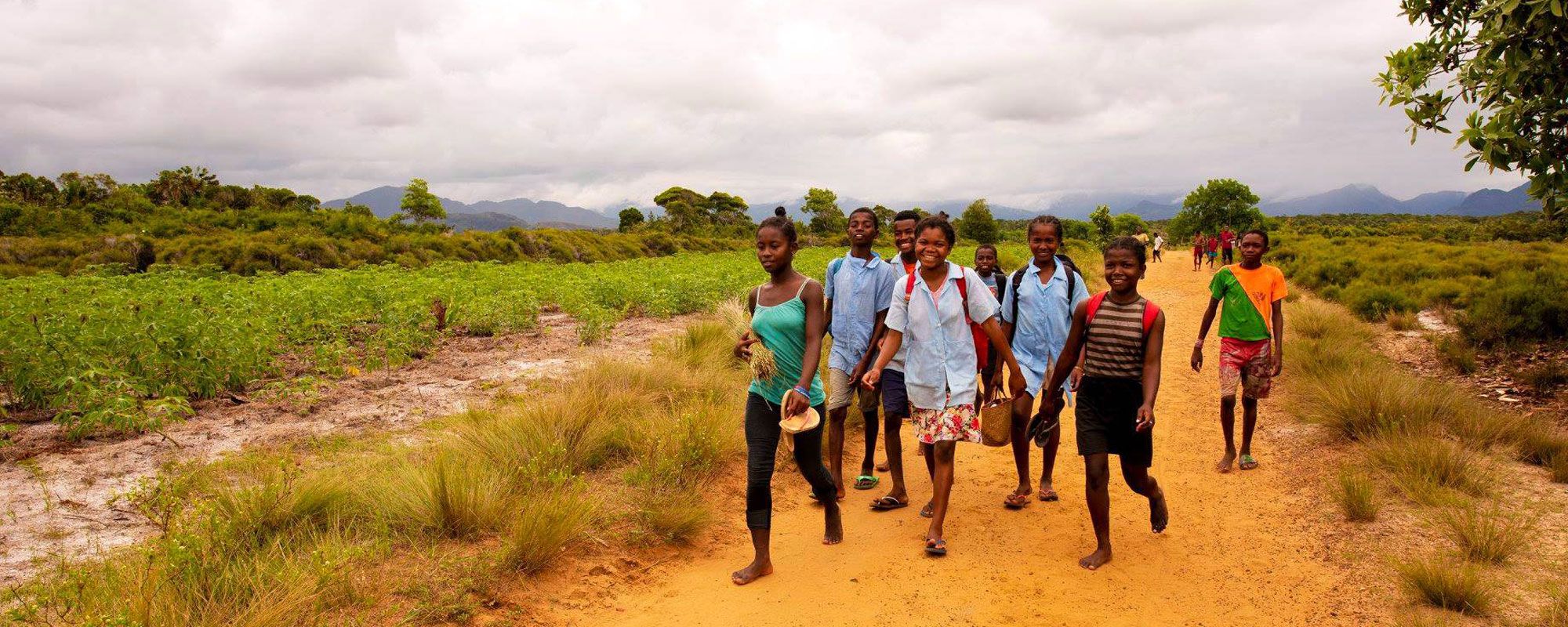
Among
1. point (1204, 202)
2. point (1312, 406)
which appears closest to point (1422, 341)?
point (1312, 406)

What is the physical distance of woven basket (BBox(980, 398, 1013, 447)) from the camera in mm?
4312

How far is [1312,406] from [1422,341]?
596 centimetres

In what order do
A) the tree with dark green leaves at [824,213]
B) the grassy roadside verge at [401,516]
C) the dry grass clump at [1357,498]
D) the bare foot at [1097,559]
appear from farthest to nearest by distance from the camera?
the tree with dark green leaves at [824,213] → the dry grass clump at [1357,498] → the bare foot at [1097,559] → the grassy roadside verge at [401,516]

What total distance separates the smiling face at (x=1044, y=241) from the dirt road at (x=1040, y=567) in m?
1.78

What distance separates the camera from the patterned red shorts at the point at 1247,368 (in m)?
5.66

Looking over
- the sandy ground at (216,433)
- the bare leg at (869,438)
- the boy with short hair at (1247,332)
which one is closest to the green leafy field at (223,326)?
the sandy ground at (216,433)

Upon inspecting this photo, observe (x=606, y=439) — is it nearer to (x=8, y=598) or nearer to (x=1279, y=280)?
(x=8, y=598)

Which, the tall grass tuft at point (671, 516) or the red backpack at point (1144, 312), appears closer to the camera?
the red backpack at point (1144, 312)

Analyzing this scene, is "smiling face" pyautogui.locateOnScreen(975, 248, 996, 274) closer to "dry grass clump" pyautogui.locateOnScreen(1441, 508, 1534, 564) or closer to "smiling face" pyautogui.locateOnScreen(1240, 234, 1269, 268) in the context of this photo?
"smiling face" pyautogui.locateOnScreen(1240, 234, 1269, 268)

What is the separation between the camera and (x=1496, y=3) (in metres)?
5.16

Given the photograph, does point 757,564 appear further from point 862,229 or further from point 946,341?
point 862,229

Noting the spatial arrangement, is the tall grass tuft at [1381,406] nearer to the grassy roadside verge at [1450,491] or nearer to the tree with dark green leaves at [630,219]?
the grassy roadside verge at [1450,491]

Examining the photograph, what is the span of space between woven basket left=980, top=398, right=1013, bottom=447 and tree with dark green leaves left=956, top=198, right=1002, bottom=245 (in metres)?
57.2

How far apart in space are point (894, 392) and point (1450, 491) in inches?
140
